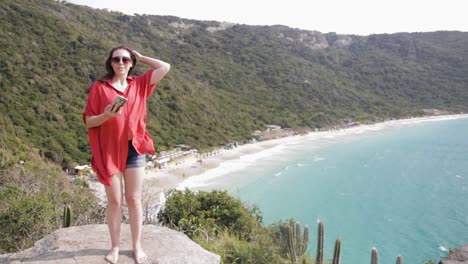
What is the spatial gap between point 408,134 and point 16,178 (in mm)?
59540

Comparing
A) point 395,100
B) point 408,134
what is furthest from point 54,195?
point 395,100

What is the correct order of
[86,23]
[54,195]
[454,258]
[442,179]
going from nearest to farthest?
[454,258]
[54,195]
[442,179]
[86,23]

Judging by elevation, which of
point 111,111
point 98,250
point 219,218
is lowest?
point 219,218

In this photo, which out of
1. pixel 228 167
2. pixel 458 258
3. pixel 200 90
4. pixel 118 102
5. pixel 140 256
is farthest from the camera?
pixel 200 90

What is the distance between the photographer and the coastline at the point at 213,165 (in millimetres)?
25516

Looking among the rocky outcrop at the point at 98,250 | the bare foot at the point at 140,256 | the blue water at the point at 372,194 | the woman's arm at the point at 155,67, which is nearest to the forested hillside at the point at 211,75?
the woman's arm at the point at 155,67

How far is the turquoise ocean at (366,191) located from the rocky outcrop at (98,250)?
14.3 meters

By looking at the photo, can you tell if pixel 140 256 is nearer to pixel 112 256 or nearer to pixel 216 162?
pixel 112 256

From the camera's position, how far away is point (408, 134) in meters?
58.0

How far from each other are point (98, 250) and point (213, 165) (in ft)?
98.7

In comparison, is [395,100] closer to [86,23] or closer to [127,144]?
[86,23]

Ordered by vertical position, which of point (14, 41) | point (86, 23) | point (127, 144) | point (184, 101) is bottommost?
point (184, 101)

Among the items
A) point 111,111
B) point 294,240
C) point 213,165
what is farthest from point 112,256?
point 213,165

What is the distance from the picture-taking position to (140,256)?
122 inches
